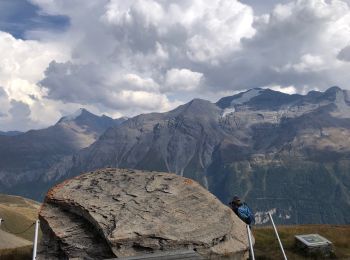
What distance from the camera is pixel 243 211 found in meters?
28.9

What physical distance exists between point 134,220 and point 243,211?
818 cm

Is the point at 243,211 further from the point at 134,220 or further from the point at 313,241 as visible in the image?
the point at 134,220

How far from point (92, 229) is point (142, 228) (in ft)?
11.8

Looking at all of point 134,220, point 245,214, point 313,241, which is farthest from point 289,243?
point 134,220

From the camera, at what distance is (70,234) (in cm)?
2539

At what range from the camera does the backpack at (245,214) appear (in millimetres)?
28344

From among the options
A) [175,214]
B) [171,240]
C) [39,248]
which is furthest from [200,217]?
[39,248]

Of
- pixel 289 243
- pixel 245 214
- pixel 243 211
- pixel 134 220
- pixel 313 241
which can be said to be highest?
pixel 134 220

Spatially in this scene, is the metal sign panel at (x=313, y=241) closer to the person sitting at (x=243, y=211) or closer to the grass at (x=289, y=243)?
the grass at (x=289, y=243)

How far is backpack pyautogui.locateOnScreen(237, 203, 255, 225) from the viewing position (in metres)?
28.3

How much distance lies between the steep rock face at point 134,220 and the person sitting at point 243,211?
1017 millimetres

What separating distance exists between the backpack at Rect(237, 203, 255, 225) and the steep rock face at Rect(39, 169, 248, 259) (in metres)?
0.99

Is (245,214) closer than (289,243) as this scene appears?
Yes

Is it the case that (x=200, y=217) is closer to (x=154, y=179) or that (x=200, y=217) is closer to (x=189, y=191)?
(x=189, y=191)
